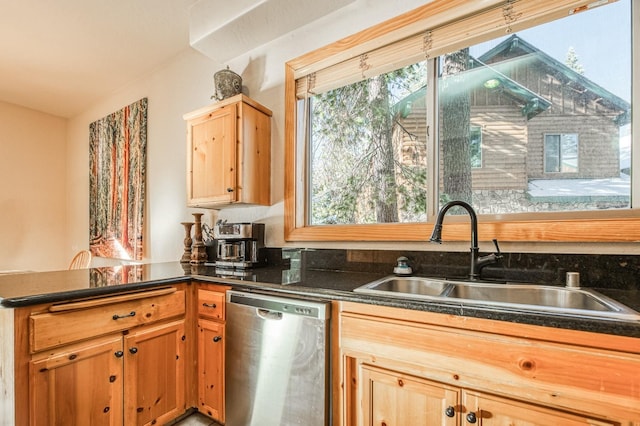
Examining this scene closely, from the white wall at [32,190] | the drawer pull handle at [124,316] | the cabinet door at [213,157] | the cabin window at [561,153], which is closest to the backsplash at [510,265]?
the cabin window at [561,153]

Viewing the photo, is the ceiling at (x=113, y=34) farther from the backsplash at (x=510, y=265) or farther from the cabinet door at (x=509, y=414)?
the cabinet door at (x=509, y=414)

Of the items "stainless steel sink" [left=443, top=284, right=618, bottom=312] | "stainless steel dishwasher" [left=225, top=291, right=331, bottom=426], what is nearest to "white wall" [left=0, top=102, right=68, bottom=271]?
"stainless steel dishwasher" [left=225, top=291, right=331, bottom=426]

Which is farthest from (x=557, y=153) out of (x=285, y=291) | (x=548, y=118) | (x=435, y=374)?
(x=285, y=291)

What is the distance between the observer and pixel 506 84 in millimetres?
1577

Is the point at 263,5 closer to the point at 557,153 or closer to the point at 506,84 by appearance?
the point at 506,84

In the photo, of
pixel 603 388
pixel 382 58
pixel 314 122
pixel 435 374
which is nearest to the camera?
pixel 603 388

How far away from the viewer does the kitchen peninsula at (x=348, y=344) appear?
0.83m

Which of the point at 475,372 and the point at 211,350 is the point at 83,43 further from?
the point at 475,372

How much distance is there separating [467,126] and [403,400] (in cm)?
139

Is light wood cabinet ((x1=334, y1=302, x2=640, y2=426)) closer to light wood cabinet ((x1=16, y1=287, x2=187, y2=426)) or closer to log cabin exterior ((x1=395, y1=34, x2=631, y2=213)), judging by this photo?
log cabin exterior ((x1=395, y1=34, x2=631, y2=213))

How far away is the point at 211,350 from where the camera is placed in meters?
1.67

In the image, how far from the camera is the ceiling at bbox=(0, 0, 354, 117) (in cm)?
205

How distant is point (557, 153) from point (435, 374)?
1.20 metres

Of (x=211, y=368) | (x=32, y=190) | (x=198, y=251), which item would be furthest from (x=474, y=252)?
(x=32, y=190)
